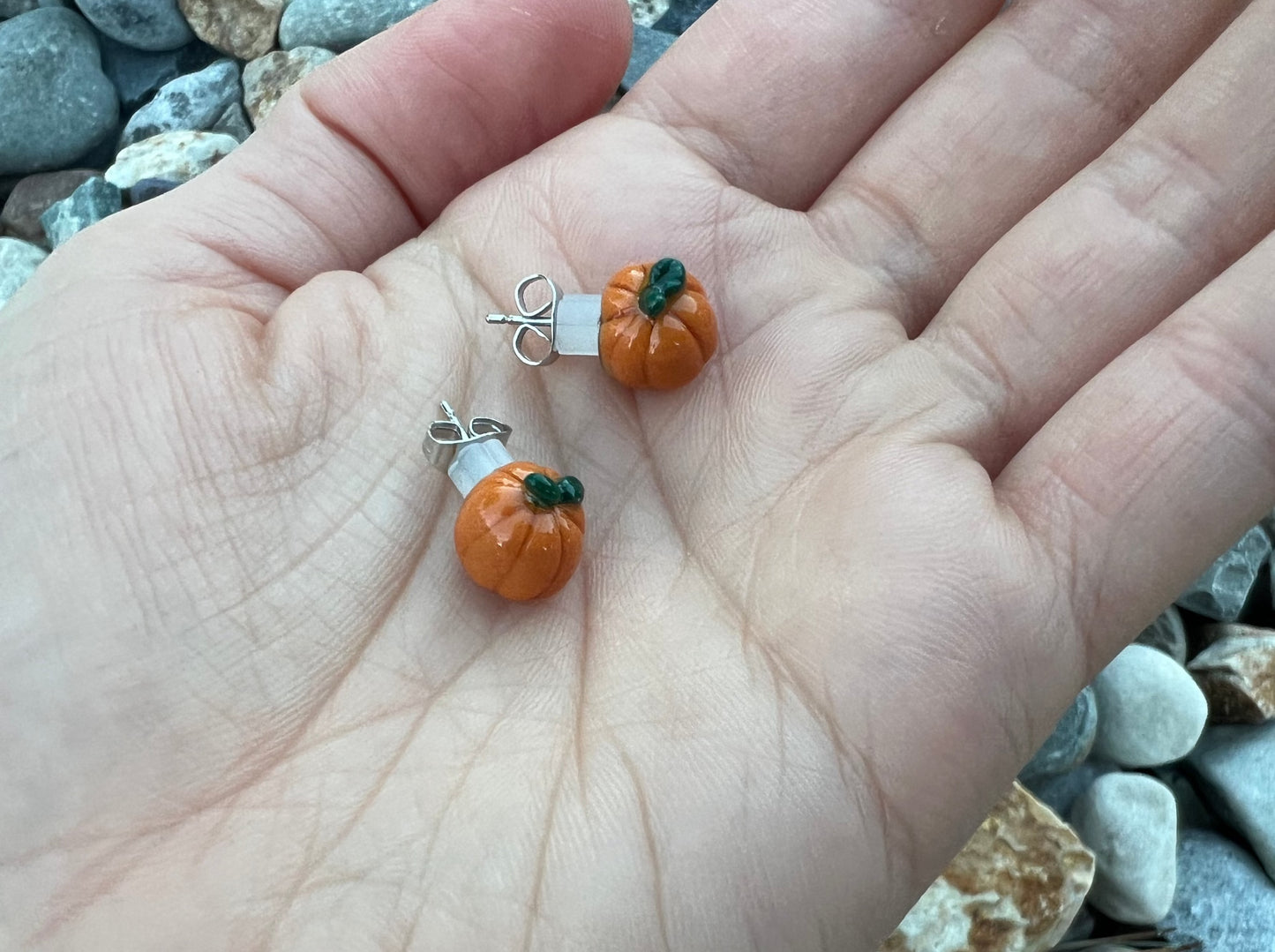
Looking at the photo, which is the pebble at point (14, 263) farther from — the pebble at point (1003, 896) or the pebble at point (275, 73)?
the pebble at point (1003, 896)

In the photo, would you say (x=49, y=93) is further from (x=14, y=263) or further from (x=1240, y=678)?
(x=1240, y=678)

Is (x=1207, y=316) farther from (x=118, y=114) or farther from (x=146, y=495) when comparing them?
(x=118, y=114)

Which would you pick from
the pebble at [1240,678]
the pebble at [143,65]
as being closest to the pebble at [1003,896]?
the pebble at [1240,678]

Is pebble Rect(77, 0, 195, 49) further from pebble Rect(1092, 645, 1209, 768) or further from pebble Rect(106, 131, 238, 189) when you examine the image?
pebble Rect(1092, 645, 1209, 768)

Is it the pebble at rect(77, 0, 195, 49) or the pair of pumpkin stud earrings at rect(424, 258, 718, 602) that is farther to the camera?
the pebble at rect(77, 0, 195, 49)

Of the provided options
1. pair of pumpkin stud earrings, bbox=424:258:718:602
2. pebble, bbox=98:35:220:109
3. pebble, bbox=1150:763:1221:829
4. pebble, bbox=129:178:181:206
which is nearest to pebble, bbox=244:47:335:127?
pebble, bbox=98:35:220:109

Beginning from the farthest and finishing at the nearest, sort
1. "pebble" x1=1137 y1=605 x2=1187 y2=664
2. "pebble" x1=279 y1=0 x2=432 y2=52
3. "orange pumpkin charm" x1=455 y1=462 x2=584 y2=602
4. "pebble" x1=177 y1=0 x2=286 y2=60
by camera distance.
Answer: "pebble" x1=177 y1=0 x2=286 y2=60
"pebble" x1=279 y1=0 x2=432 y2=52
"pebble" x1=1137 y1=605 x2=1187 y2=664
"orange pumpkin charm" x1=455 y1=462 x2=584 y2=602

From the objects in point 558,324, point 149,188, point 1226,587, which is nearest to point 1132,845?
point 1226,587

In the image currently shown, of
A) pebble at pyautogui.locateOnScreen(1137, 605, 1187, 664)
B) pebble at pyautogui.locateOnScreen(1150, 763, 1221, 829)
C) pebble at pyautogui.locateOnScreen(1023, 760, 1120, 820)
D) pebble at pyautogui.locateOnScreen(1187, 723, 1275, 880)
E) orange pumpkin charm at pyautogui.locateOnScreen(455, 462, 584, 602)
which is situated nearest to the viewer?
orange pumpkin charm at pyautogui.locateOnScreen(455, 462, 584, 602)
